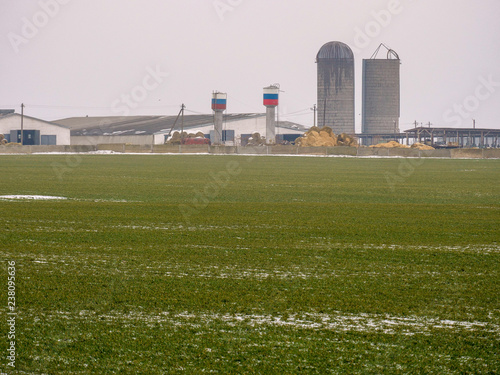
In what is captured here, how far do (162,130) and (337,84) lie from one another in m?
74.1

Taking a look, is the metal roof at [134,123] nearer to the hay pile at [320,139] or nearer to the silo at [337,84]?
the hay pile at [320,139]

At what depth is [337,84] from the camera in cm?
17812

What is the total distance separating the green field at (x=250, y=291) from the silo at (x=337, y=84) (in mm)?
161399

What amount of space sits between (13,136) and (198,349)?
4145 inches

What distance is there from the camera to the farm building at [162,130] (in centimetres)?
11475

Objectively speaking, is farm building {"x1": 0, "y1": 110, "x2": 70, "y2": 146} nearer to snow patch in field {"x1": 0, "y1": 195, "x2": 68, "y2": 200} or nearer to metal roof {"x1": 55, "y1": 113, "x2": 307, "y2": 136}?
metal roof {"x1": 55, "y1": 113, "x2": 307, "y2": 136}

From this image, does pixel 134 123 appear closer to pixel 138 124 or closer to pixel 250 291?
pixel 138 124

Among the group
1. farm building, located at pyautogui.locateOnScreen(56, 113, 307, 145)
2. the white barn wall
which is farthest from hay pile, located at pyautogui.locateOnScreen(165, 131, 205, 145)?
the white barn wall

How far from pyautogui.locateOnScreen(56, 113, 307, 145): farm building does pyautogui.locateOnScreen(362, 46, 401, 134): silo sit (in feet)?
196

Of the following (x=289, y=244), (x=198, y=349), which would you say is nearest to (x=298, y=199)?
(x=289, y=244)

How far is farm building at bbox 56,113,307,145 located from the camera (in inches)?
4518

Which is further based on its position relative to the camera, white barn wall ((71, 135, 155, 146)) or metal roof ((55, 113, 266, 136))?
metal roof ((55, 113, 266, 136))

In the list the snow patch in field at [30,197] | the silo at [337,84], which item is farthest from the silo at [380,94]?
the snow patch in field at [30,197]

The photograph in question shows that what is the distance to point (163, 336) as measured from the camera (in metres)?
5.73
